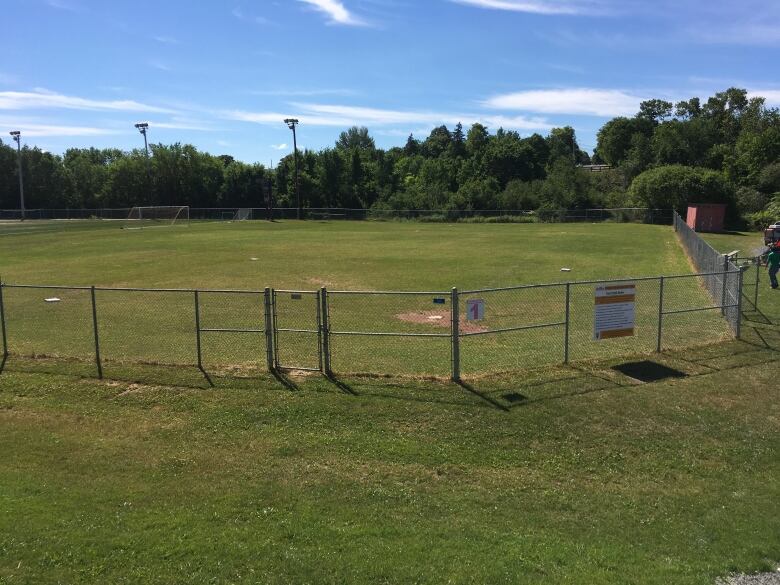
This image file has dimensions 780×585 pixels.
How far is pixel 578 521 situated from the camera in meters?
6.45

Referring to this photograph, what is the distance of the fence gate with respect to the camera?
37.4ft

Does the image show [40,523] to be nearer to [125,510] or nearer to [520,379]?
[125,510]

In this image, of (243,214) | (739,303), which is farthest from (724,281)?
(243,214)

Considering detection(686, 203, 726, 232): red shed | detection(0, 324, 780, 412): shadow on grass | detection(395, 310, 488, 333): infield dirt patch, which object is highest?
detection(686, 203, 726, 232): red shed

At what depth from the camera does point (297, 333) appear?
15.7m

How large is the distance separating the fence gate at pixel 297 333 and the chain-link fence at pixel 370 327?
0.04 meters

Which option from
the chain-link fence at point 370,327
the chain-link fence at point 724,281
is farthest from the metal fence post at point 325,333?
the chain-link fence at point 724,281

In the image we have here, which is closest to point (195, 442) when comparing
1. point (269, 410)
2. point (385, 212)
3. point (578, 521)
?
point (269, 410)

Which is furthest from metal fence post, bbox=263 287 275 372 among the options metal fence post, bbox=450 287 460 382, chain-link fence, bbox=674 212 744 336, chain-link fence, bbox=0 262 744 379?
chain-link fence, bbox=674 212 744 336

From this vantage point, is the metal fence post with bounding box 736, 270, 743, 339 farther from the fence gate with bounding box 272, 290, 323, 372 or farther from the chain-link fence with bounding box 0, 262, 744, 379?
the fence gate with bounding box 272, 290, 323, 372

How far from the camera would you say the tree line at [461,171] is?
82.4 m

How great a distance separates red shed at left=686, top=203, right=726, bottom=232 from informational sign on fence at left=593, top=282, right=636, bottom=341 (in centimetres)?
4484

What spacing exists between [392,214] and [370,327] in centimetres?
7025

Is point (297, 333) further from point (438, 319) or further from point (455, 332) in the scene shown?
point (455, 332)
